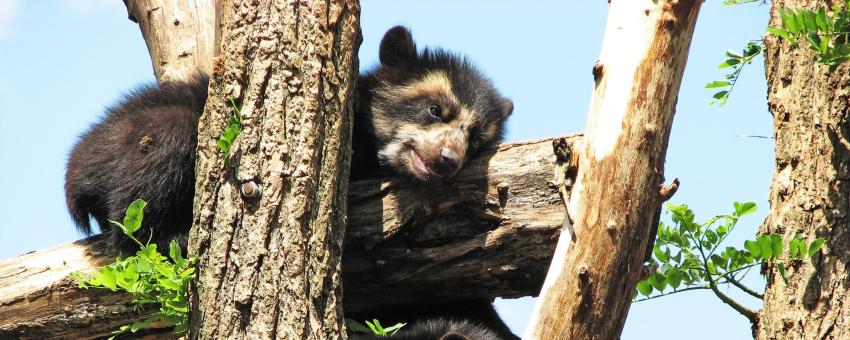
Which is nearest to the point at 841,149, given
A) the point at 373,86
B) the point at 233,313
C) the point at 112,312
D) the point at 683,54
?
the point at 683,54

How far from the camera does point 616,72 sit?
3.67 m

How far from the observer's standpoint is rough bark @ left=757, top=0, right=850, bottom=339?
4.88 metres

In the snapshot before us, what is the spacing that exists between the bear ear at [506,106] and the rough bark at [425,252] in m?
1.37

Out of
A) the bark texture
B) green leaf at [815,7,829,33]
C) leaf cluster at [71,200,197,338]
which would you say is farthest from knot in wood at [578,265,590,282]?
green leaf at [815,7,829,33]

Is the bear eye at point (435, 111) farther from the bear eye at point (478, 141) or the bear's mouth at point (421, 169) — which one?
the bear's mouth at point (421, 169)

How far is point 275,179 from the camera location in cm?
406

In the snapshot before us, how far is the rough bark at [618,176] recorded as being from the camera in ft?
11.8

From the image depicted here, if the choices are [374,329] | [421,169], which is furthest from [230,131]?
[421,169]

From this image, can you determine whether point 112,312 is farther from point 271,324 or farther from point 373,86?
point 373,86

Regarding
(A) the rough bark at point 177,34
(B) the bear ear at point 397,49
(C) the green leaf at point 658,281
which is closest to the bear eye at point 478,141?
(B) the bear ear at point 397,49

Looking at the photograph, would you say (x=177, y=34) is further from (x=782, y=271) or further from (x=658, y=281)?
(x=782, y=271)

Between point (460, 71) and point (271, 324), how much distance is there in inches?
120

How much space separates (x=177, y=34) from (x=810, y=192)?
479 centimetres

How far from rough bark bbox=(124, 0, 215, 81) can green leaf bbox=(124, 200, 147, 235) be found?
2.98 metres
